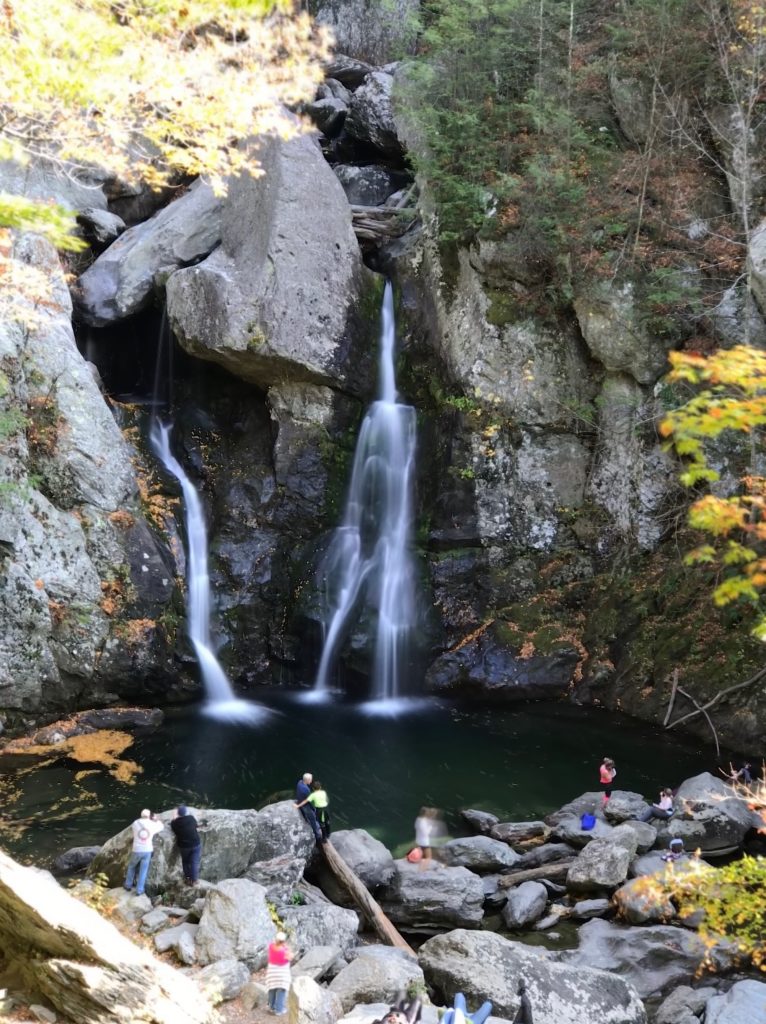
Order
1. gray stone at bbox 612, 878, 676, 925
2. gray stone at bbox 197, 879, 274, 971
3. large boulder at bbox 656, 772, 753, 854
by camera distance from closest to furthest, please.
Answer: gray stone at bbox 197, 879, 274, 971 → gray stone at bbox 612, 878, 676, 925 → large boulder at bbox 656, 772, 753, 854

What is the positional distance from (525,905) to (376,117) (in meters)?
22.7

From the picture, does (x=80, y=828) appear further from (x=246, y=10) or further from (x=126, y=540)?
(x=246, y=10)

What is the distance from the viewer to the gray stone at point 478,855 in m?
10.8

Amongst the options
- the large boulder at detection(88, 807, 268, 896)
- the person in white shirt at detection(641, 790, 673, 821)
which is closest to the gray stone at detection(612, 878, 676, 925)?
the person in white shirt at detection(641, 790, 673, 821)

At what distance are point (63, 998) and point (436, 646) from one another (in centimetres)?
1342

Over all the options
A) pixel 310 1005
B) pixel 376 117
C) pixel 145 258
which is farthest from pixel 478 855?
pixel 376 117

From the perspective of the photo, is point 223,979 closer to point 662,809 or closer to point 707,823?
point 662,809

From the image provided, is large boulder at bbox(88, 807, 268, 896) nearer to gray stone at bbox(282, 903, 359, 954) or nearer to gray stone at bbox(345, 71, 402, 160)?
gray stone at bbox(282, 903, 359, 954)

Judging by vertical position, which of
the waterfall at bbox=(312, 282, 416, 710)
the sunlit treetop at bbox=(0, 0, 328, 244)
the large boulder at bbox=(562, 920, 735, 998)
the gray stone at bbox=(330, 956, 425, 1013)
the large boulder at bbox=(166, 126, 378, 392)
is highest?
the large boulder at bbox=(166, 126, 378, 392)

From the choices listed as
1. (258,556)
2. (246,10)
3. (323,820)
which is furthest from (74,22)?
(258,556)

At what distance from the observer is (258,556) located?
19.0 meters

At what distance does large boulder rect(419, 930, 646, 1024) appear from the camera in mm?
7434

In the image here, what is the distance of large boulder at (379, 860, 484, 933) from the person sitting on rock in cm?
326

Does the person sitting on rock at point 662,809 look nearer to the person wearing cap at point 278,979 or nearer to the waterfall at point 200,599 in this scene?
the person wearing cap at point 278,979
